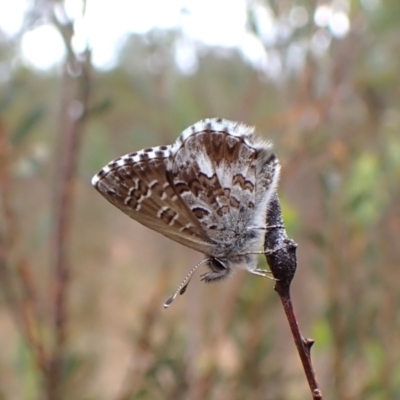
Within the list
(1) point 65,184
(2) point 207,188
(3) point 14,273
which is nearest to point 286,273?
(2) point 207,188

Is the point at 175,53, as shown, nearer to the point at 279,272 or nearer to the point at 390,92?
the point at 390,92

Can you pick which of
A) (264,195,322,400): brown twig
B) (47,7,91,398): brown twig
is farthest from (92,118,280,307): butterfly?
(47,7,91,398): brown twig

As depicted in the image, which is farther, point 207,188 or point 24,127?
point 24,127

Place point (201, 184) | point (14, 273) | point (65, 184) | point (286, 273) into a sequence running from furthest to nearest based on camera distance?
point (14, 273), point (65, 184), point (201, 184), point (286, 273)

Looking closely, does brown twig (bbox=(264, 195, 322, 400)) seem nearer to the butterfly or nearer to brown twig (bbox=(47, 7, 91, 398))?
the butterfly

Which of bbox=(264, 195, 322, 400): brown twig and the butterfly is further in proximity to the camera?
the butterfly

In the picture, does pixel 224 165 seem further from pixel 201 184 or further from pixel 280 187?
pixel 280 187

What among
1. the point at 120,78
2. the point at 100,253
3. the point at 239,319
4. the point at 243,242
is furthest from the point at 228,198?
the point at 100,253
